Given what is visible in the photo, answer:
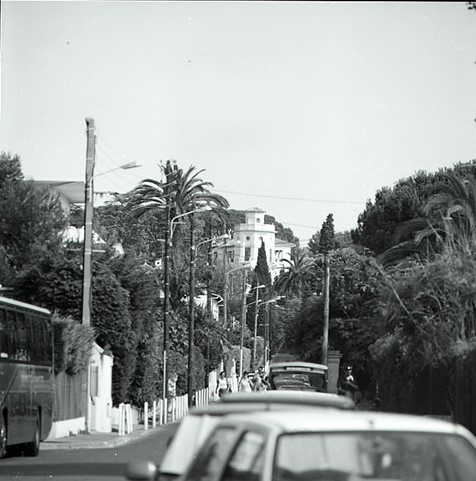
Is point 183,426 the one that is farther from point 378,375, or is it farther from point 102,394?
point 102,394

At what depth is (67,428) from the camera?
133 feet

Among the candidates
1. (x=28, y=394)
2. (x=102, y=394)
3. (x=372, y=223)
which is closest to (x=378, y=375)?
(x=28, y=394)

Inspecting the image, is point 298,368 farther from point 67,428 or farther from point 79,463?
point 67,428

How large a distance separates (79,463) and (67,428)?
13660 millimetres

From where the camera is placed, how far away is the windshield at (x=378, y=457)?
7734 millimetres

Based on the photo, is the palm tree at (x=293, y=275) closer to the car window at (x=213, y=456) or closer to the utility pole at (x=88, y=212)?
the utility pole at (x=88, y=212)

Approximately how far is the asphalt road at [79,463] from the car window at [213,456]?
13.7 metres

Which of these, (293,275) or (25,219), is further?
(293,275)

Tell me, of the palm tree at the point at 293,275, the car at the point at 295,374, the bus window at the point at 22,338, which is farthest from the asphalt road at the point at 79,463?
the palm tree at the point at 293,275

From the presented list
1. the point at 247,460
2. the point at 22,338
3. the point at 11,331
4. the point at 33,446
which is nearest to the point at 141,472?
the point at 247,460

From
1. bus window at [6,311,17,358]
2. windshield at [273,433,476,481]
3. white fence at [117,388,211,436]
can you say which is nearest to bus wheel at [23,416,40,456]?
bus window at [6,311,17,358]

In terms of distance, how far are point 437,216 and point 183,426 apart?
3814 cm

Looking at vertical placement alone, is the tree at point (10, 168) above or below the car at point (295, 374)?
above

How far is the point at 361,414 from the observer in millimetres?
8312
